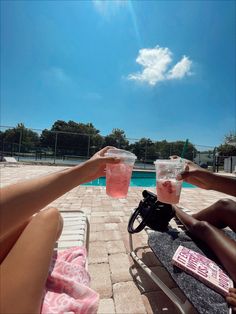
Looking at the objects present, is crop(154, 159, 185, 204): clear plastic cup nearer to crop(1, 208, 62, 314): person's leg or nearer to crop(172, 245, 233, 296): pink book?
crop(172, 245, 233, 296): pink book

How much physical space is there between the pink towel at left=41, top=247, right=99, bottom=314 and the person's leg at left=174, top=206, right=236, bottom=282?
3.41 feet

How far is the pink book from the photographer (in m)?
1.35

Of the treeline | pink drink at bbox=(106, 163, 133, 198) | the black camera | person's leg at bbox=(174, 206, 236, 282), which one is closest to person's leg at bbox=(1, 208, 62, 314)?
pink drink at bbox=(106, 163, 133, 198)

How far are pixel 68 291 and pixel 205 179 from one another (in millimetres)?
1246

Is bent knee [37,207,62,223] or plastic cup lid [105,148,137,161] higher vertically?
plastic cup lid [105,148,137,161]

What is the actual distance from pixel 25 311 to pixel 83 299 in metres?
0.39

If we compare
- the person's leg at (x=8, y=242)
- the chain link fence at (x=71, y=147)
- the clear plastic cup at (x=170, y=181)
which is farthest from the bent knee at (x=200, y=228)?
the chain link fence at (x=71, y=147)

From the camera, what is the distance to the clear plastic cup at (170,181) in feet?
4.56

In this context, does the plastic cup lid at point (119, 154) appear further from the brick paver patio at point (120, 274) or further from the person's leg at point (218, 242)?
the brick paver patio at point (120, 274)

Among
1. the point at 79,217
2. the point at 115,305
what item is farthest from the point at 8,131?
the point at 115,305

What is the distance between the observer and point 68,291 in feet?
3.61

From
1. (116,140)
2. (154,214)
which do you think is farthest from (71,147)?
(154,214)

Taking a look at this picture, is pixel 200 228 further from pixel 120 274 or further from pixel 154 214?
pixel 120 274

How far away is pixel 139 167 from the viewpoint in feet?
57.3
